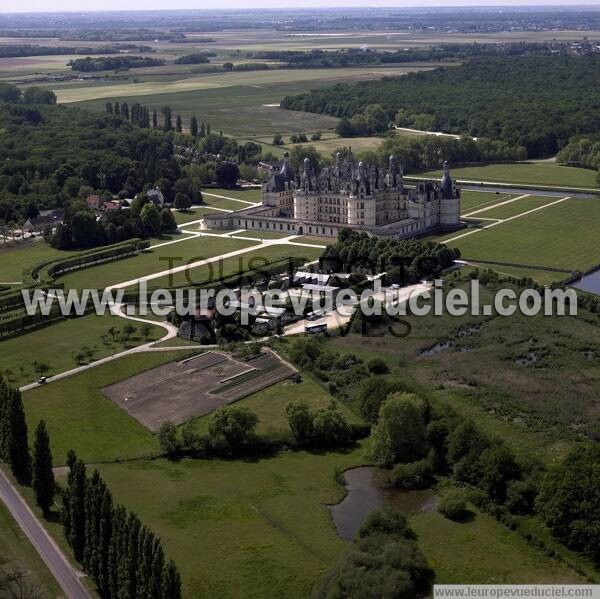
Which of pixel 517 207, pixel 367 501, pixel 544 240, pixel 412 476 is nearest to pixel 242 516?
pixel 367 501

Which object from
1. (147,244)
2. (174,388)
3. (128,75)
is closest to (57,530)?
(174,388)

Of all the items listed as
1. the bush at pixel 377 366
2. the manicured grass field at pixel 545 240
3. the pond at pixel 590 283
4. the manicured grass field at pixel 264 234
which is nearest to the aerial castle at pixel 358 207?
the manicured grass field at pixel 264 234

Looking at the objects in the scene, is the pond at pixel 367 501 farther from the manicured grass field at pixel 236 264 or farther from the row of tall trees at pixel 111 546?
the manicured grass field at pixel 236 264

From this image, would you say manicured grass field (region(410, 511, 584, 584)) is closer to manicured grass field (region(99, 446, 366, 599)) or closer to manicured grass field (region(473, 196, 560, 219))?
manicured grass field (region(99, 446, 366, 599))

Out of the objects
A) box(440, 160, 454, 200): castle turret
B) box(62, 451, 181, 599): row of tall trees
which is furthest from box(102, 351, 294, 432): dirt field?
box(440, 160, 454, 200): castle turret

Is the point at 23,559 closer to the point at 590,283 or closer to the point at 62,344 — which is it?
the point at 62,344

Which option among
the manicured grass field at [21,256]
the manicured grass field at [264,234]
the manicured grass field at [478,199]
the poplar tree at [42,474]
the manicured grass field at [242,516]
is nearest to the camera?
the manicured grass field at [242,516]
